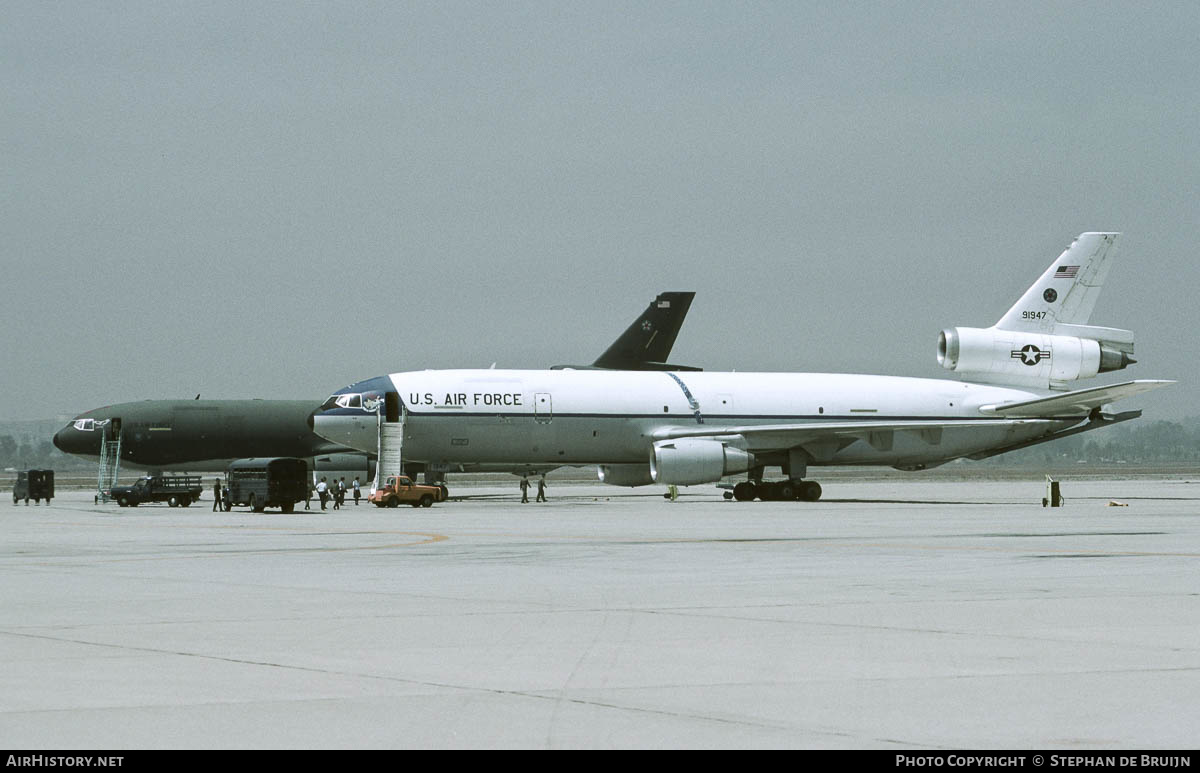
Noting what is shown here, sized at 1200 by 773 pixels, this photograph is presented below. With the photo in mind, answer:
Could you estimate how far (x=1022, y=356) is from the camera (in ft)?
201

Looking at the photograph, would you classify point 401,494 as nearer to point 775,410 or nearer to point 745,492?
point 745,492

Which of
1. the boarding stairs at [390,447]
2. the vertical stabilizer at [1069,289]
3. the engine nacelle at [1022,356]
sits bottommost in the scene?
the boarding stairs at [390,447]

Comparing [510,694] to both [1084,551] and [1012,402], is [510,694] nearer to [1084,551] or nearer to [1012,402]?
[1084,551]

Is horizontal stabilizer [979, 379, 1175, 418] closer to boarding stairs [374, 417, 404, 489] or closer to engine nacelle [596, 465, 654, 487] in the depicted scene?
engine nacelle [596, 465, 654, 487]

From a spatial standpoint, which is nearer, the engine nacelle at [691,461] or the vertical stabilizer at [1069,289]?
the engine nacelle at [691,461]

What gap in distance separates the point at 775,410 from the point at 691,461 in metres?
5.99

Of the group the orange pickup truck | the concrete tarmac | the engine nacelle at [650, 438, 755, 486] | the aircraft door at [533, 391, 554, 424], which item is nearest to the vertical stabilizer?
the engine nacelle at [650, 438, 755, 486]

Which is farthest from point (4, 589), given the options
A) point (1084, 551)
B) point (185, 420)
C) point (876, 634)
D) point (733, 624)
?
point (185, 420)

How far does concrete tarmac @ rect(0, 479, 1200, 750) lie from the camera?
8734mm

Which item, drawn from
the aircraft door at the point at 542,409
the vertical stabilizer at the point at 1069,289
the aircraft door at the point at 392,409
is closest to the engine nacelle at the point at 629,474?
the aircraft door at the point at 542,409

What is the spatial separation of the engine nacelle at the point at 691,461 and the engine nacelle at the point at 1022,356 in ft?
39.0

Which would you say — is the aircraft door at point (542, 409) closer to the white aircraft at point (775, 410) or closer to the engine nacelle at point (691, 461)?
the white aircraft at point (775, 410)

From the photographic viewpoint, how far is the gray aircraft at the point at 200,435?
70.5 meters

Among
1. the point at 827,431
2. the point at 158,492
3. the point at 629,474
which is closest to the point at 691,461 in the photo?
the point at 629,474
